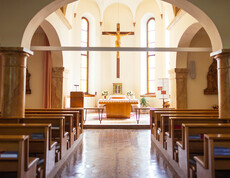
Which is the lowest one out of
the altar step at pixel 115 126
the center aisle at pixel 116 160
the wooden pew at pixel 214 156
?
the center aisle at pixel 116 160

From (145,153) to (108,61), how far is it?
9149 millimetres

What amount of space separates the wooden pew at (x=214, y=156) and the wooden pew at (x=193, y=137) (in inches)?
17.3

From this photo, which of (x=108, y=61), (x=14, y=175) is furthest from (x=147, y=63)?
(x=14, y=175)

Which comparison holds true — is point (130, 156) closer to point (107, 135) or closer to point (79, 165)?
point (79, 165)

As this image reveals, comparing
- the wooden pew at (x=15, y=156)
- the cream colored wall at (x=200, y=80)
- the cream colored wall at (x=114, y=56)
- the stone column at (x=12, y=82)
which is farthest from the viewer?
the cream colored wall at (x=114, y=56)

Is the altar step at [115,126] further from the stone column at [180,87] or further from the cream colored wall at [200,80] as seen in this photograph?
the cream colored wall at [200,80]

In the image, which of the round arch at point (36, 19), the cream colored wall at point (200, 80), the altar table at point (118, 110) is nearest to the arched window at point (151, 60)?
the altar table at point (118, 110)

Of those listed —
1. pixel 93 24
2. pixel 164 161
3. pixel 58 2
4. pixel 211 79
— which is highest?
pixel 93 24

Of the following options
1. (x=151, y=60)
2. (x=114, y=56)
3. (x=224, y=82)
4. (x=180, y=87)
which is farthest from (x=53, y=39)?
(x=151, y=60)

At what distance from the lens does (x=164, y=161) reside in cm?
384

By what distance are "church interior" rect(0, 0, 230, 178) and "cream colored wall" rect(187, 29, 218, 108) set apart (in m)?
0.04

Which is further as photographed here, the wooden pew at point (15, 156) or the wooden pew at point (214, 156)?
the wooden pew at point (214, 156)

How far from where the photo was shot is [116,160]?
12.7 ft

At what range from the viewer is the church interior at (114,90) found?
9.51 feet
